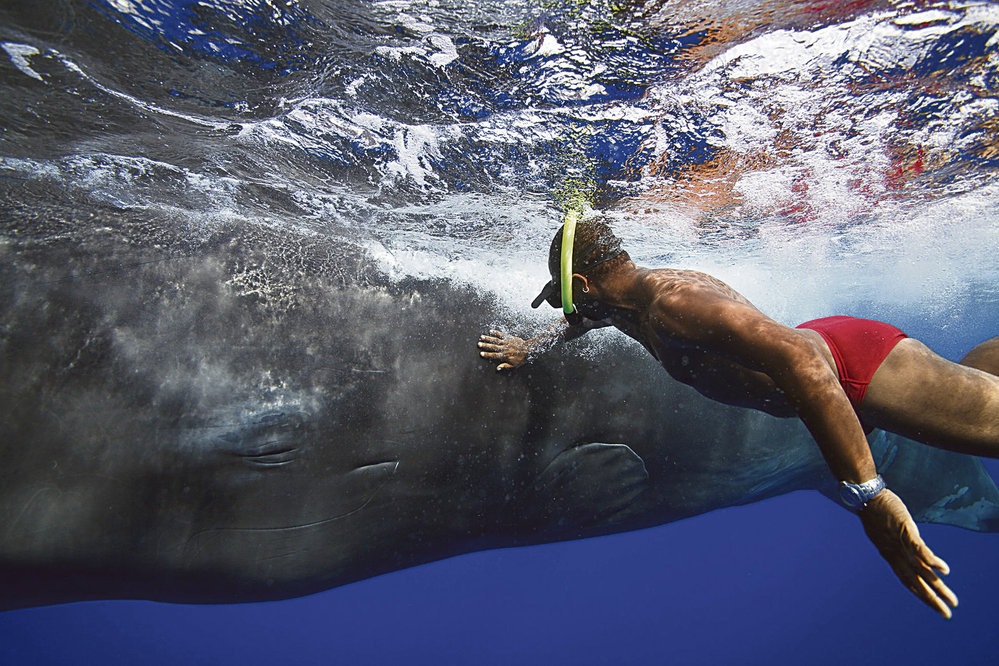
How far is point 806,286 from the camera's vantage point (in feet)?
61.1

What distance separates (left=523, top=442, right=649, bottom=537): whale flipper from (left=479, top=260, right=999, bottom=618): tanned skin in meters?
0.83

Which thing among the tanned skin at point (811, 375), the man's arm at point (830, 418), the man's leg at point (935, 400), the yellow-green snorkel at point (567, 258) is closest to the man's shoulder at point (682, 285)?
the tanned skin at point (811, 375)

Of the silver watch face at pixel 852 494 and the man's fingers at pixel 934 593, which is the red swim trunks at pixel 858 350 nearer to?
the silver watch face at pixel 852 494

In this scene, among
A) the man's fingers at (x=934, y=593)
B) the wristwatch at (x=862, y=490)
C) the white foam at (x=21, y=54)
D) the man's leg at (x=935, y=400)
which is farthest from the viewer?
the white foam at (x=21, y=54)

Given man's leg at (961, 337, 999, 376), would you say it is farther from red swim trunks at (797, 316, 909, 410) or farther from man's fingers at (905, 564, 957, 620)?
man's fingers at (905, 564, 957, 620)

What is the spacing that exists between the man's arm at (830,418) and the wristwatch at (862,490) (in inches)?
0.7

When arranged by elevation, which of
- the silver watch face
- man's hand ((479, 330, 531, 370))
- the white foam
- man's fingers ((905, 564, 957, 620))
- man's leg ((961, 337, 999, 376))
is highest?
the white foam

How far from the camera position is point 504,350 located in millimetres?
3320

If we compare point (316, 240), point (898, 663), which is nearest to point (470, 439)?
point (316, 240)

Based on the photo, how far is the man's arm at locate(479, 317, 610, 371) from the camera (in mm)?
3309

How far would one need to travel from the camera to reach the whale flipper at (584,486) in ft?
11.3

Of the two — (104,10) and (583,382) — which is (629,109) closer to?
(583,382)

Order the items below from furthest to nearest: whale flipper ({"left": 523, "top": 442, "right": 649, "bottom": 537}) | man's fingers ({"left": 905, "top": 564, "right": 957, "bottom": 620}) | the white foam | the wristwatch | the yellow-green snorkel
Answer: whale flipper ({"left": 523, "top": 442, "right": 649, "bottom": 537}) < the white foam < the yellow-green snorkel < the wristwatch < man's fingers ({"left": 905, "top": 564, "right": 957, "bottom": 620})

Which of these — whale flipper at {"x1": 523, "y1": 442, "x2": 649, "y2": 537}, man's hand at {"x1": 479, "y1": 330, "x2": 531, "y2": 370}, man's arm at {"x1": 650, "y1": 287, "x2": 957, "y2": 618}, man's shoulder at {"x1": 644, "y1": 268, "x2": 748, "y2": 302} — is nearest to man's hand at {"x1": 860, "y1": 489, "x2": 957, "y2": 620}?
man's arm at {"x1": 650, "y1": 287, "x2": 957, "y2": 618}
